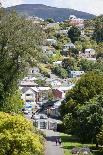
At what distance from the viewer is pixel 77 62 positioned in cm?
12575

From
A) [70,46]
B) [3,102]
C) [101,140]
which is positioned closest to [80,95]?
[101,140]

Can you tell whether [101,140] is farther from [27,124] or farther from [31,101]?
[31,101]

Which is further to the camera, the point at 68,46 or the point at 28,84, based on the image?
the point at 68,46

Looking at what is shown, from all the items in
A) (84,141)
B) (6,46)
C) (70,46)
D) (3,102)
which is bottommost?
(84,141)

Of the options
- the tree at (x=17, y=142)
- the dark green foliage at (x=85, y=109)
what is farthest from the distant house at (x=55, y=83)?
the tree at (x=17, y=142)

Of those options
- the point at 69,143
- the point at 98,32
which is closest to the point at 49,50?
the point at 98,32

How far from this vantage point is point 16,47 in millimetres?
40188

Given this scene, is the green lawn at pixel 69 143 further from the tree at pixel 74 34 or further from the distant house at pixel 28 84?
the tree at pixel 74 34

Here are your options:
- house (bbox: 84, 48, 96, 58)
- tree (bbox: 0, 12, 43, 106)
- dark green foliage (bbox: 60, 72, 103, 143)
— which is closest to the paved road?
dark green foliage (bbox: 60, 72, 103, 143)

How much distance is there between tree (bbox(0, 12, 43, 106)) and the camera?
1588 inches

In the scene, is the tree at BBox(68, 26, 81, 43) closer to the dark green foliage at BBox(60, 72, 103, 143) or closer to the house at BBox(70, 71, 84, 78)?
the house at BBox(70, 71, 84, 78)

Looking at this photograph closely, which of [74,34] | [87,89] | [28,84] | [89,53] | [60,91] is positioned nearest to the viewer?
[87,89]

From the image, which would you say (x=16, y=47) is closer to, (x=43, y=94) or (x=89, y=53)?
(x=43, y=94)

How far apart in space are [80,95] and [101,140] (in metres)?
13.3
